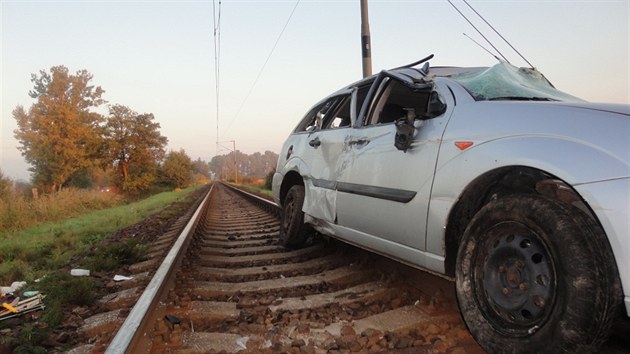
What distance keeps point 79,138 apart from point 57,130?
2371mm

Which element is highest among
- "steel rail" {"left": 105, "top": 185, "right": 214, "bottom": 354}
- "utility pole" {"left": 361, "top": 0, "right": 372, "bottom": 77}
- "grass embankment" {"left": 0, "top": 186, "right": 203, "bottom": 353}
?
"utility pole" {"left": 361, "top": 0, "right": 372, "bottom": 77}

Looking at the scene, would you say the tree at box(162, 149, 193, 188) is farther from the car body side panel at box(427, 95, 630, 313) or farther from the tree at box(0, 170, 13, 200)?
the car body side panel at box(427, 95, 630, 313)

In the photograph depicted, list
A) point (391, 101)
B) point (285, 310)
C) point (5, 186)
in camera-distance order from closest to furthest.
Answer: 1. point (285, 310)
2. point (391, 101)
3. point (5, 186)

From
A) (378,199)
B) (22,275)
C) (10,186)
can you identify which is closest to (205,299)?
(378,199)

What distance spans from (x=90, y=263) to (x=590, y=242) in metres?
5.38

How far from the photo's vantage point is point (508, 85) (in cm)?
286

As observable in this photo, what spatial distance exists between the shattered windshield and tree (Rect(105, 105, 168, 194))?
54790 mm

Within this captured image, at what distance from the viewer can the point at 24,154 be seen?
4194 centimetres

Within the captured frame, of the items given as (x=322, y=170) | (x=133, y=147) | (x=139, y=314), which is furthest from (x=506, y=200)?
(x=133, y=147)

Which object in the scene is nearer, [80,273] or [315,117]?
[80,273]

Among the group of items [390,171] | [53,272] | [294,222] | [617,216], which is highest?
[390,171]

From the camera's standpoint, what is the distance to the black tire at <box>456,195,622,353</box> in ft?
5.62

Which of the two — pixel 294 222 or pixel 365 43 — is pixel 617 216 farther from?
pixel 365 43

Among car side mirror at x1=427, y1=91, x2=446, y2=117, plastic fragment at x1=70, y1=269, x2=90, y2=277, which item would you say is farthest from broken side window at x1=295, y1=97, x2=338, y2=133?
plastic fragment at x1=70, y1=269, x2=90, y2=277
